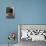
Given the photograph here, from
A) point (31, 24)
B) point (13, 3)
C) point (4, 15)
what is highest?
point (13, 3)

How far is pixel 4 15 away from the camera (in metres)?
2.66

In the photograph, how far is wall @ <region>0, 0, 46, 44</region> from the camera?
2.65m

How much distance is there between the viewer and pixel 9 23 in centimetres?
266

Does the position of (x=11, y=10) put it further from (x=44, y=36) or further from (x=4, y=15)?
(x=44, y=36)

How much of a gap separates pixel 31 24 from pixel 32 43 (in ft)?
1.17

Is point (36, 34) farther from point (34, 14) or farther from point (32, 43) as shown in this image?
point (34, 14)

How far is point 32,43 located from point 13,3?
0.84 meters

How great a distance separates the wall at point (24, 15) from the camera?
2.65m

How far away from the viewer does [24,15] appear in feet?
8.74

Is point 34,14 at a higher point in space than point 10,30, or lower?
higher

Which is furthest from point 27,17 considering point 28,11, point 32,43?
point 32,43

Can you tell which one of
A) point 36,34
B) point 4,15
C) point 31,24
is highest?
point 4,15

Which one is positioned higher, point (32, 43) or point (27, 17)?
point (27, 17)

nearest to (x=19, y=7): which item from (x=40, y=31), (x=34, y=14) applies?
(x=34, y=14)
